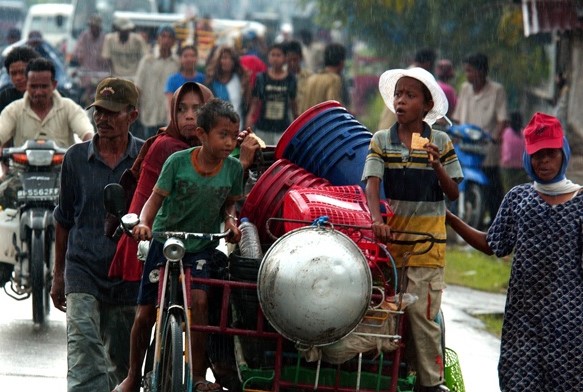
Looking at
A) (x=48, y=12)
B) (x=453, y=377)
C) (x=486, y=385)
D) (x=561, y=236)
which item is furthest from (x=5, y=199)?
(x=48, y=12)

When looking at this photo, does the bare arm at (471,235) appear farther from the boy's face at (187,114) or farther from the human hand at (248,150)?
the boy's face at (187,114)

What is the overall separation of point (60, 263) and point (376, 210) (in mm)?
1891

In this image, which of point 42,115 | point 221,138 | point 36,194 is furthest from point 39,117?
point 221,138

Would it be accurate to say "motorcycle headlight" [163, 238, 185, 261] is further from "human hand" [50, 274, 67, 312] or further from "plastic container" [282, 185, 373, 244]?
"human hand" [50, 274, 67, 312]

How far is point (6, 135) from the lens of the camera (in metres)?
11.2

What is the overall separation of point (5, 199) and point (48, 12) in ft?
78.3

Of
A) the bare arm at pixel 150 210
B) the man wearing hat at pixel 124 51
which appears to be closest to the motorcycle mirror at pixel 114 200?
the bare arm at pixel 150 210

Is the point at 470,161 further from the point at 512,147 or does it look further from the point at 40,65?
the point at 40,65

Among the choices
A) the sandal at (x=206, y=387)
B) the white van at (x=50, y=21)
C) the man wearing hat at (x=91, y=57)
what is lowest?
the white van at (x=50, y=21)

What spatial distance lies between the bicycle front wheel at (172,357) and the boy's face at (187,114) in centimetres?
120

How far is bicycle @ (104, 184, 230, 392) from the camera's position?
248 inches

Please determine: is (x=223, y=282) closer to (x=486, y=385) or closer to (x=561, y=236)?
(x=561, y=236)

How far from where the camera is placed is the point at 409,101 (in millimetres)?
7000

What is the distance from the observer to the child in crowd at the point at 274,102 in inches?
693
